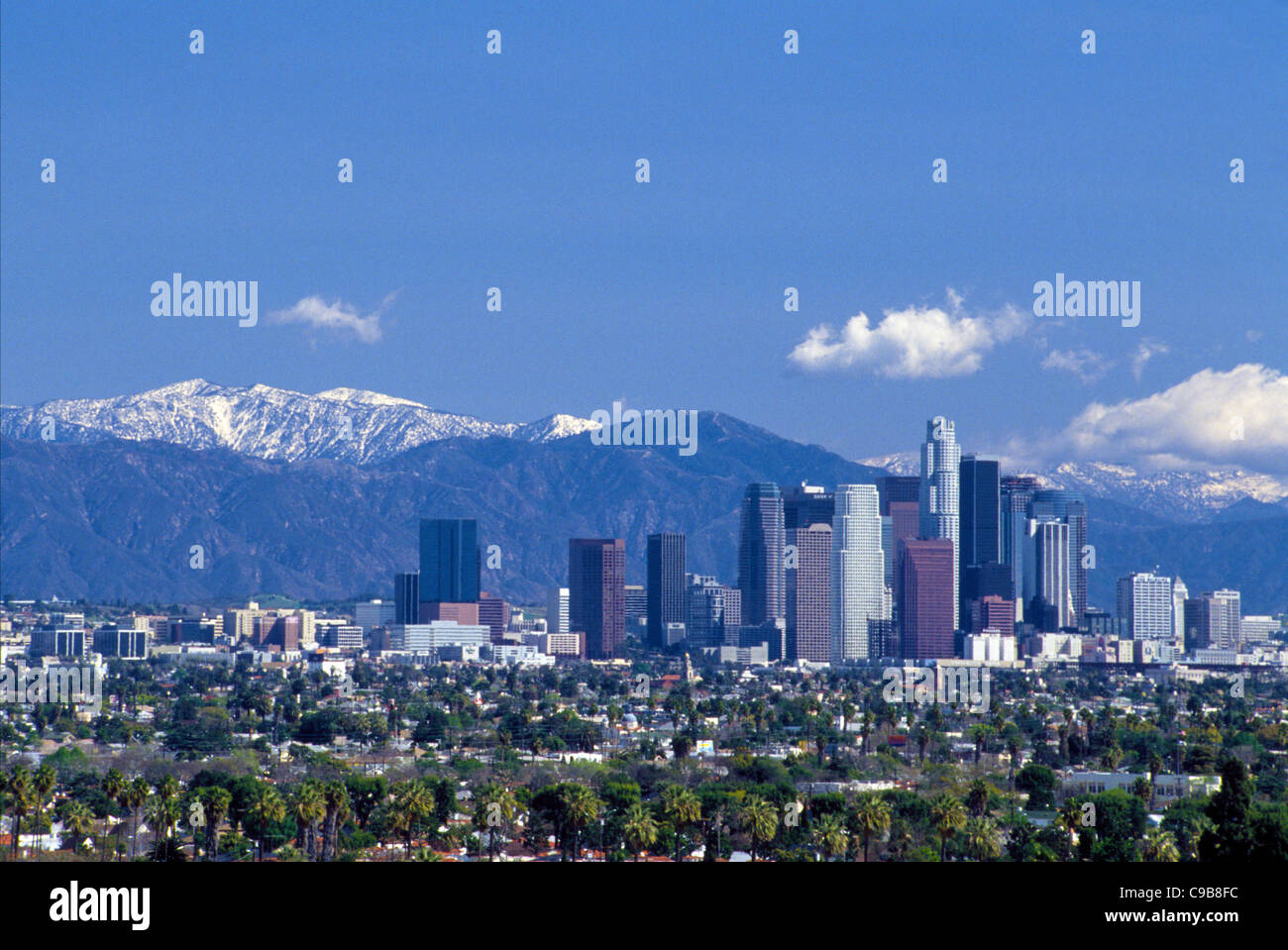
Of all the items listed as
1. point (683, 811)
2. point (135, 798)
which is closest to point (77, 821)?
point (135, 798)

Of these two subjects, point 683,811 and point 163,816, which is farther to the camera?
point 683,811

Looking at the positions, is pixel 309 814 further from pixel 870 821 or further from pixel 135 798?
pixel 870 821

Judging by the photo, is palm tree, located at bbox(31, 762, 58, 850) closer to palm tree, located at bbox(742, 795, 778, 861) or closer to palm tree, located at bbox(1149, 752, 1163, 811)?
palm tree, located at bbox(742, 795, 778, 861)

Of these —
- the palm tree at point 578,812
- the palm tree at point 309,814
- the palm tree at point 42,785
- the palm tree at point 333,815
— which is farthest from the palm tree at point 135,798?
the palm tree at point 578,812
